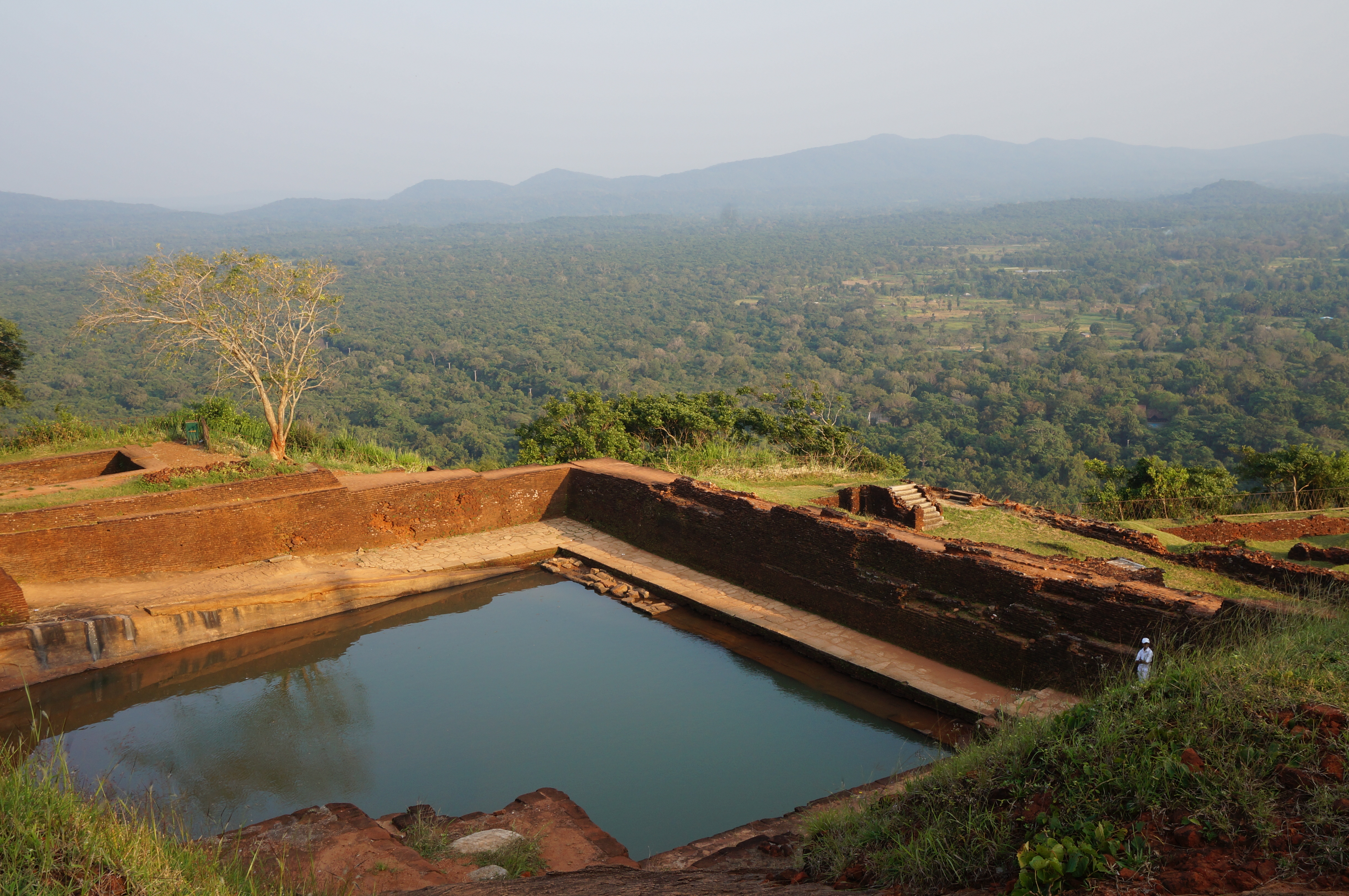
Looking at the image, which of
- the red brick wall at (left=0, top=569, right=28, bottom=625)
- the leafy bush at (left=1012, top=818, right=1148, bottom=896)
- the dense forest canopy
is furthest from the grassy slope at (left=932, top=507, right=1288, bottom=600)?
the red brick wall at (left=0, top=569, right=28, bottom=625)

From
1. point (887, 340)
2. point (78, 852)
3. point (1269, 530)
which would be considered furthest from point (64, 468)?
point (887, 340)

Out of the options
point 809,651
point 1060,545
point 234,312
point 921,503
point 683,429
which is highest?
point 234,312

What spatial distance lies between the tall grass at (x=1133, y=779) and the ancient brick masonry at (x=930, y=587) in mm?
2530

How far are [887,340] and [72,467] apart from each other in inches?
2629

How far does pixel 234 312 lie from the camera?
12.6 m

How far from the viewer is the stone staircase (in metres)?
11.3

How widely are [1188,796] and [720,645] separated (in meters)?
5.91

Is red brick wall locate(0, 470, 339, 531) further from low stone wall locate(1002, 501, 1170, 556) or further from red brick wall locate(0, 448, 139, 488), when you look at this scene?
low stone wall locate(1002, 501, 1170, 556)

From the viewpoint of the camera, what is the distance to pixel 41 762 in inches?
117

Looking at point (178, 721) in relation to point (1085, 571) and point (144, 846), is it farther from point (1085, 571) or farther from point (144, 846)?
point (1085, 571)

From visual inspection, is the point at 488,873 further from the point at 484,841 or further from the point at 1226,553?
the point at 1226,553

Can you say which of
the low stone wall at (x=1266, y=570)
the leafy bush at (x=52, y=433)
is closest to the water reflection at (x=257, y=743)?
the leafy bush at (x=52, y=433)

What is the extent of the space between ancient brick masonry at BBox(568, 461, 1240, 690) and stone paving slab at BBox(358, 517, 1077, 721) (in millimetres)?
162

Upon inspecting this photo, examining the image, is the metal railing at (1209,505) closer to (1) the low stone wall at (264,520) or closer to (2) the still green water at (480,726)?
(2) the still green water at (480,726)
